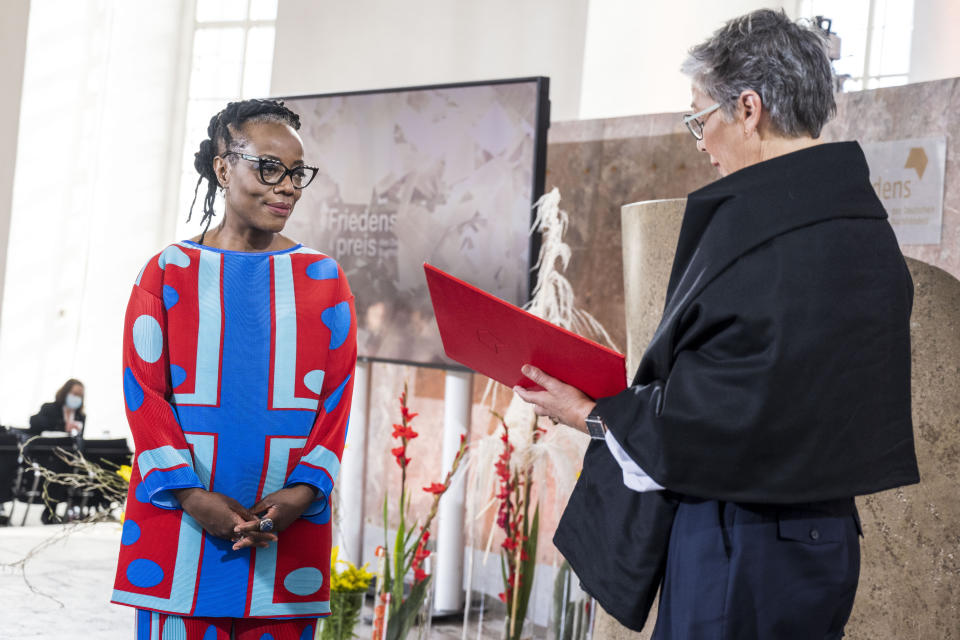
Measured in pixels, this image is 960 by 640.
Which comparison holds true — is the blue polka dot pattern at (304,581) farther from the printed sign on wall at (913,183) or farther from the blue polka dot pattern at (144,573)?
the printed sign on wall at (913,183)

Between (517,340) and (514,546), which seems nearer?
(517,340)

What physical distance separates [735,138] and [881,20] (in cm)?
559

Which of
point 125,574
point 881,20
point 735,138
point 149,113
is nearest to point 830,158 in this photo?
point 735,138

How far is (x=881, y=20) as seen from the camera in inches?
247

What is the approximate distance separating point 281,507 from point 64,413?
5.89 m

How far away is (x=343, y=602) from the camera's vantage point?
2656mm

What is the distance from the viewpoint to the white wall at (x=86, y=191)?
28.9ft

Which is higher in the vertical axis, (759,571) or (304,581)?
(759,571)

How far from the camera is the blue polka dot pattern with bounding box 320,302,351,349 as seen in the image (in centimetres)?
175

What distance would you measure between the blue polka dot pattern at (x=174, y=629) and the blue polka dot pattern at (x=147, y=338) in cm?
41

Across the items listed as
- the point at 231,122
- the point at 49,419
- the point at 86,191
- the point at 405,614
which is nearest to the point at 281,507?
the point at 231,122

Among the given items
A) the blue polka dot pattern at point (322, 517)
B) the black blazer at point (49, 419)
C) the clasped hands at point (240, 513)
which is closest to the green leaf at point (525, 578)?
the blue polka dot pattern at point (322, 517)

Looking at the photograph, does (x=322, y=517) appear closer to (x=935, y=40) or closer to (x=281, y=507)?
(x=281, y=507)

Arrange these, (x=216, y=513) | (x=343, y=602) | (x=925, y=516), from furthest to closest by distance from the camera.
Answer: (x=343, y=602) < (x=925, y=516) < (x=216, y=513)
